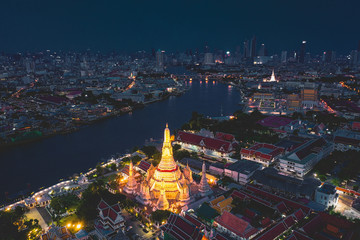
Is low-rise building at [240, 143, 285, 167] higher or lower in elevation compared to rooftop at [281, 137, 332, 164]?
lower

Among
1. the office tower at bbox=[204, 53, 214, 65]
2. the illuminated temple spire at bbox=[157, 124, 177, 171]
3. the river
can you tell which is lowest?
the river

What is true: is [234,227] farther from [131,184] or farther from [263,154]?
[263,154]

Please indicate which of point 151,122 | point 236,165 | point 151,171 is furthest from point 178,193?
point 151,122

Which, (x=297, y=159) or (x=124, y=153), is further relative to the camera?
(x=124, y=153)

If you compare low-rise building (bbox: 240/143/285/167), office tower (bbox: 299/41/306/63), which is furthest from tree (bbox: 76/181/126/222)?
office tower (bbox: 299/41/306/63)

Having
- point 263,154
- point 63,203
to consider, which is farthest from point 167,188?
point 263,154

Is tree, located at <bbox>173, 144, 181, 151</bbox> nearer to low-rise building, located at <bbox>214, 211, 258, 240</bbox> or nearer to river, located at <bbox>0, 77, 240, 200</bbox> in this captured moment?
river, located at <bbox>0, 77, 240, 200</bbox>

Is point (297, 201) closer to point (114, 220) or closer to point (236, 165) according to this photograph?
point (236, 165)
